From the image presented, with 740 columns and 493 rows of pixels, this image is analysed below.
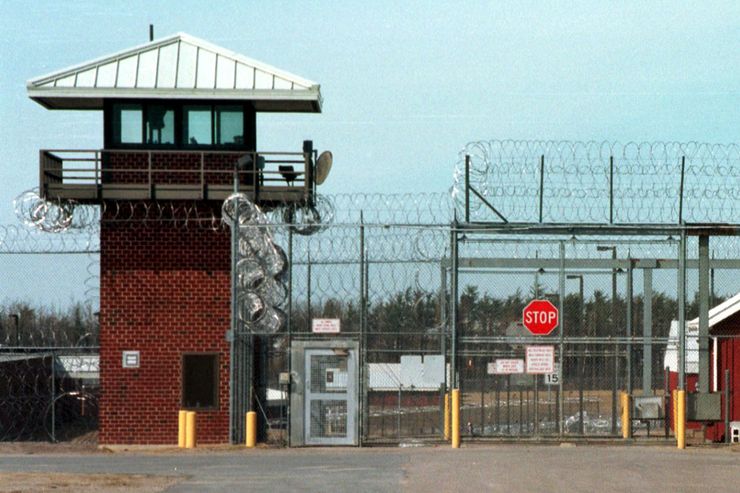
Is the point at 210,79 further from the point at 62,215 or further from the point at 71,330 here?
the point at 71,330

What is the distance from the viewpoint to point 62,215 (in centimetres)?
2258

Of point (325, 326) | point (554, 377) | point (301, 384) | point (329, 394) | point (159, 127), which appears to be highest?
point (159, 127)

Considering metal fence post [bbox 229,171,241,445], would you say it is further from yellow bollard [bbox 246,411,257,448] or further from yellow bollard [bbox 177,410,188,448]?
yellow bollard [bbox 177,410,188,448]

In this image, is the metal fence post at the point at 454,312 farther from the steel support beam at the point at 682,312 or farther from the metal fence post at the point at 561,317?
the steel support beam at the point at 682,312

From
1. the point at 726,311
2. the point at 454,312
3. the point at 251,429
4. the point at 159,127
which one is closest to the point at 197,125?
the point at 159,127

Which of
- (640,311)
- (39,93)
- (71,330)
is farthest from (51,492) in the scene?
(640,311)

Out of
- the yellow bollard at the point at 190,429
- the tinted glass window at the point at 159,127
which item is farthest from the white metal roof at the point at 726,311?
the tinted glass window at the point at 159,127

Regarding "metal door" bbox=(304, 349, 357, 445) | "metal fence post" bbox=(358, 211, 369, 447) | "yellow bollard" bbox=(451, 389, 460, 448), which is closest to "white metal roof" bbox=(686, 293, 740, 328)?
"yellow bollard" bbox=(451, 389, 460, 448)

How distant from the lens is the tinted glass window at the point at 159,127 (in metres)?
22.9

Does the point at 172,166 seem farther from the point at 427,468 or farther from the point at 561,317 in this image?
the point at 427,468

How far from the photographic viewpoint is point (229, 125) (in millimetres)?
23016

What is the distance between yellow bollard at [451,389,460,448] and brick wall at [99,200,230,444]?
13.6ft

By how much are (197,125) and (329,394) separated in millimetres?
5410

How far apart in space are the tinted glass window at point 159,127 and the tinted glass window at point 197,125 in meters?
0.25
